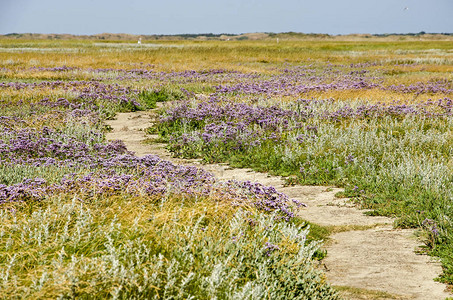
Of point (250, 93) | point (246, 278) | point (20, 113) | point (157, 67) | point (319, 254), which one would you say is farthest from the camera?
point (157, 67)

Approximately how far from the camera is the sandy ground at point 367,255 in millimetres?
4730

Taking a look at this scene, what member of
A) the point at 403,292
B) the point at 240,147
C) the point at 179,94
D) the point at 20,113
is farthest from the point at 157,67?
the point at 403,292

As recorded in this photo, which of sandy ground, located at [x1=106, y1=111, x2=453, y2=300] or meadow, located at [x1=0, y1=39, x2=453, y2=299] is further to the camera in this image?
sandy ground, located at [x1=106, y1=111, x2=453, y2=300]

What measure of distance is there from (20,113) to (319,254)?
39.6ft

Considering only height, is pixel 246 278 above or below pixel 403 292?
above

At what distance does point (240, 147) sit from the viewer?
11.3m

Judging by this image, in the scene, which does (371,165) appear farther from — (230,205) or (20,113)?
(20,113)

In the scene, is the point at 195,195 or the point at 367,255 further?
the point at 195,195

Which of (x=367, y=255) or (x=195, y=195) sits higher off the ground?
(x=195, y=195)

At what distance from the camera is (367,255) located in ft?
18.7

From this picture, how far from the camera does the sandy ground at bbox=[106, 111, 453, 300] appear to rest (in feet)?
15.5

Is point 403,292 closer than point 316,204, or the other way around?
point 403,292

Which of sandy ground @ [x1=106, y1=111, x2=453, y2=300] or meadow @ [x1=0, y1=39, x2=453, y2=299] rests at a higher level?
meadow @ [x1=0, y1=39, x2=453, y2=299]

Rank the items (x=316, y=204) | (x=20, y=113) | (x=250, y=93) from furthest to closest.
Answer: (x=250, y=93)
(x=20, y=113)
(x=316, y=204)
